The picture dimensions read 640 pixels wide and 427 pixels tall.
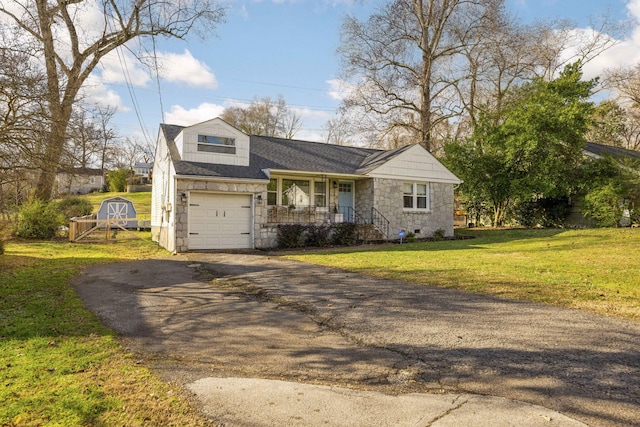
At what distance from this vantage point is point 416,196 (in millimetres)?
19328

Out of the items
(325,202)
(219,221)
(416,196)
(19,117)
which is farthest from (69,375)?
(416,196)

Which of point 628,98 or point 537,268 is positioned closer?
point 537,268

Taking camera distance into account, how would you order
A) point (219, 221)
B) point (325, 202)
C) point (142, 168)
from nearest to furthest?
1. point (219, 221)
2. point (325, 202)
3. point (142, 168)

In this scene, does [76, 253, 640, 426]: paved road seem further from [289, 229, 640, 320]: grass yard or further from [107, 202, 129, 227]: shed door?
[107, 202, 129, 227]: shed door

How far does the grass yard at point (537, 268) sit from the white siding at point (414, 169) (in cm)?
488

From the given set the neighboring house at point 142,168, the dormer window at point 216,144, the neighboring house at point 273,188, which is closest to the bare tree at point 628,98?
the neighboring house at point 273,188

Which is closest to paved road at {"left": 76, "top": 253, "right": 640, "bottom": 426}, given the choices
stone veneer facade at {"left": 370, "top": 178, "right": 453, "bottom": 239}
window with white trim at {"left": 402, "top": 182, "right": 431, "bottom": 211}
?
stone veneer facade at {"left": 370, "top": 178, "right": 453, "bottom": 239}

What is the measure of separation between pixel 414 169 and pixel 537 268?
10.4 metres

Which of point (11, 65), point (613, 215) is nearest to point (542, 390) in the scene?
point (11, 65)

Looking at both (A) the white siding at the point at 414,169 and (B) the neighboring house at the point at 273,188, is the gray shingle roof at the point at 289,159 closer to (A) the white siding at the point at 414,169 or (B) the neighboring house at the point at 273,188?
(B) the neighboring house at the point at 273,188

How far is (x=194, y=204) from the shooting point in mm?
14594

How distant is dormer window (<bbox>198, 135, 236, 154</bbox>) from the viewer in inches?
604

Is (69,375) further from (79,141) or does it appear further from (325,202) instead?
(325,202)

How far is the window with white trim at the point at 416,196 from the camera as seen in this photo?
62.5 ft
